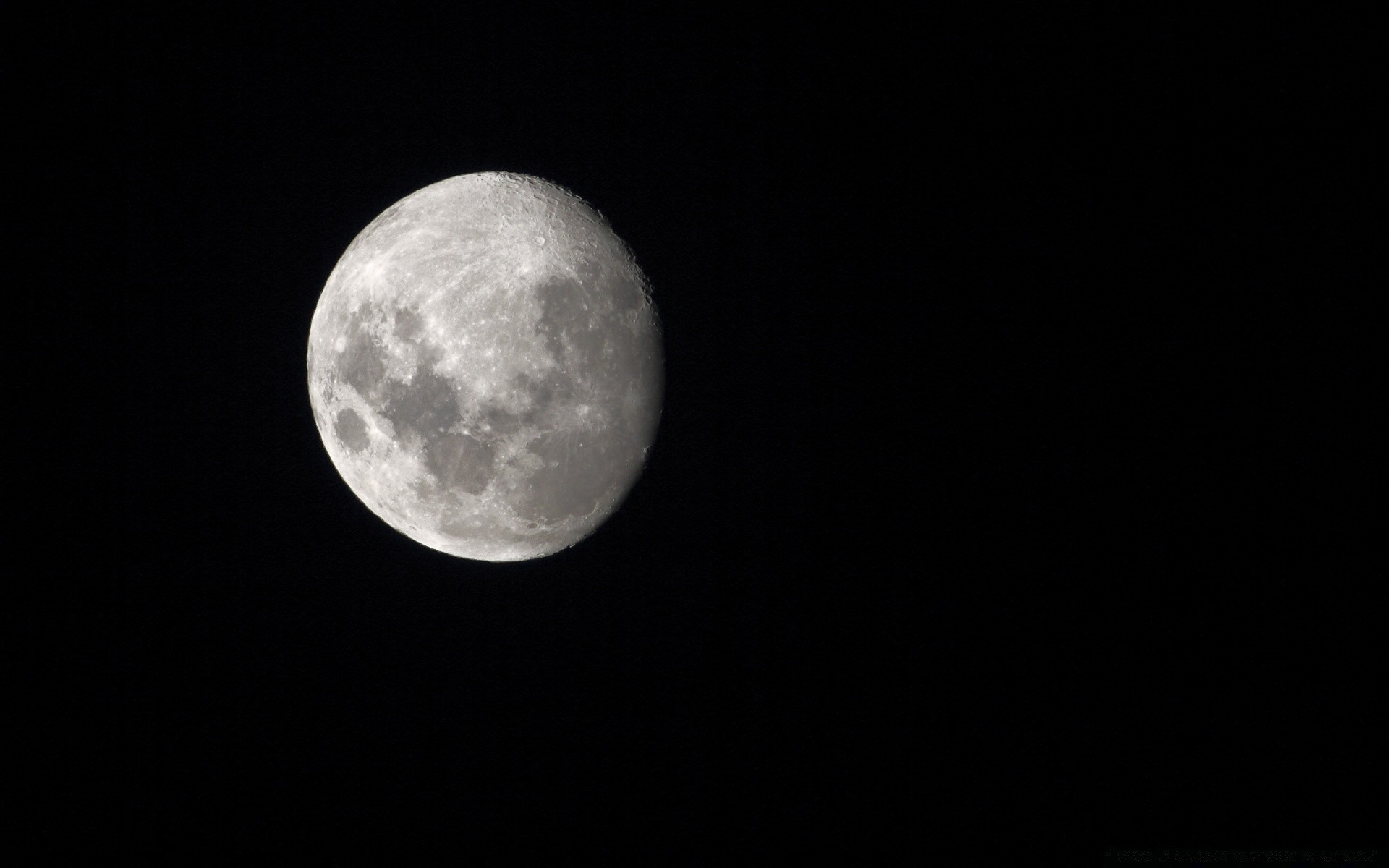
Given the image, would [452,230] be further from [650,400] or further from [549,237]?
[650,400]

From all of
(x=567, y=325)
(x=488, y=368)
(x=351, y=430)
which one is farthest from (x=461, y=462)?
(x=567, y=325)

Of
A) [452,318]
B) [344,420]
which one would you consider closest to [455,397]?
[452,318]

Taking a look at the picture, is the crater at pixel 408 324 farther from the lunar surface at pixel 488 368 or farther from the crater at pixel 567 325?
the crater at pixel 567 325

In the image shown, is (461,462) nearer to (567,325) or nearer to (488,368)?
(488,368)

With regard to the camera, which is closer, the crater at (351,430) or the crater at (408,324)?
the crater at (408,324)

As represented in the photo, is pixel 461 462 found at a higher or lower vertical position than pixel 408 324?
lower

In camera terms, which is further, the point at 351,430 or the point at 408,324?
the point at 351,430

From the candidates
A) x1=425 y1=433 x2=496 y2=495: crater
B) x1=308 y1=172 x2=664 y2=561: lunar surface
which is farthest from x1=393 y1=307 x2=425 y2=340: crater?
x1=425 y1=433 x2=496 y2=495: crater

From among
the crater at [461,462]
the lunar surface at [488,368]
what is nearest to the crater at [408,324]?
the lunar surface at [488,368]
